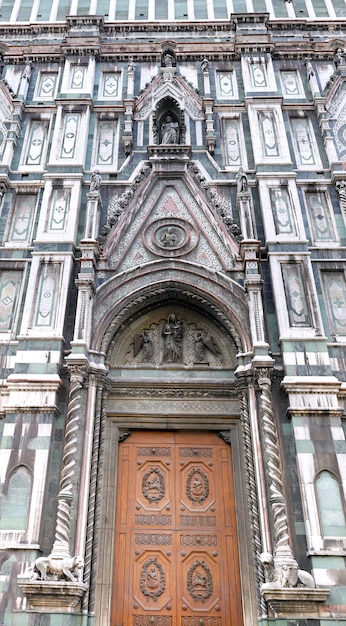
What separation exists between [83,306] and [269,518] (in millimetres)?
5385

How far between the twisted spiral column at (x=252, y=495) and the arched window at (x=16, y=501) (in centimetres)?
394

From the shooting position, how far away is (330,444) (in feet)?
33.2

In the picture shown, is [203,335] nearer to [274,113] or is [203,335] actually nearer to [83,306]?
[83,306]

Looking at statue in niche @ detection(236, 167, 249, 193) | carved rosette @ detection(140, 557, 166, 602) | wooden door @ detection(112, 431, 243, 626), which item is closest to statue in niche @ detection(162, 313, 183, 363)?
wooden door @ detection(112, 431, 243, 626)

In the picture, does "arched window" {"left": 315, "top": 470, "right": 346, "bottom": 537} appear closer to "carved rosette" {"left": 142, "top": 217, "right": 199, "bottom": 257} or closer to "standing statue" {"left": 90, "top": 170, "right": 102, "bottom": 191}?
"carved rosette" {"left": 142, "top": 217, "right": 199, "bottom": 257}

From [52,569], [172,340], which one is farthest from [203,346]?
[52,569]


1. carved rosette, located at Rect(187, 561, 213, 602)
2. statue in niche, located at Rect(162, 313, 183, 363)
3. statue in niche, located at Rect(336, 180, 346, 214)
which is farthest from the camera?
statue in niche, located at Rect(336, 180, 346, 214)

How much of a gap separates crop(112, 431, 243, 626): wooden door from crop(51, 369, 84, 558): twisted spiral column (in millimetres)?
1326

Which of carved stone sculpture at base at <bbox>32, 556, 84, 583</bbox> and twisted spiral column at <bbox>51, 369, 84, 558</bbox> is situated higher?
twisted spiral column at <bbox>51, 369, 84, 558</bbox>

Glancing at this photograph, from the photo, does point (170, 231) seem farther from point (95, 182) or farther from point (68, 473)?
point (68, 473)

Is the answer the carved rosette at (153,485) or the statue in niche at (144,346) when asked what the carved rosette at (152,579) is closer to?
the carved rosette at (153,485)

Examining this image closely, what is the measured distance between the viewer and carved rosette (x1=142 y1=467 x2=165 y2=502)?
10.7m

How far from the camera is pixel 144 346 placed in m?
12.0

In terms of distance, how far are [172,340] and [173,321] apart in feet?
1.67
